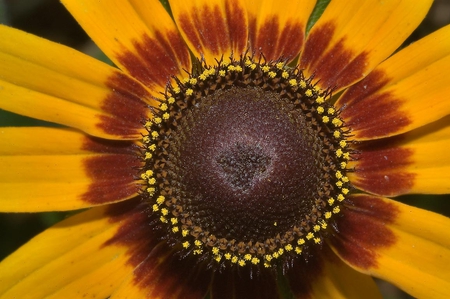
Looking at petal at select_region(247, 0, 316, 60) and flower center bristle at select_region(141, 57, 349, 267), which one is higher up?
petal at select_region(247, 0, 316, 60)

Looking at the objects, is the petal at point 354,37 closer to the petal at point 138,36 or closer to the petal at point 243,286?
the petal at point 138,36

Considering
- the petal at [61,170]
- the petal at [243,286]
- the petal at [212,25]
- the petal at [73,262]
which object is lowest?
the petal at [243,286]

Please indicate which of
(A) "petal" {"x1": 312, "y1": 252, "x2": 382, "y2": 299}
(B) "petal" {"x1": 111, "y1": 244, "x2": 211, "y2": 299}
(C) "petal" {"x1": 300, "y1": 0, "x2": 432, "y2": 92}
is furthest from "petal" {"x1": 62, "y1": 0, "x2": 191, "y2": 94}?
(A) "petal" {"x1": 312, "y1": 252, "x2": 382, "y2": 299}

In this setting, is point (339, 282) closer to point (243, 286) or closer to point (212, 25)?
point (243, 286)

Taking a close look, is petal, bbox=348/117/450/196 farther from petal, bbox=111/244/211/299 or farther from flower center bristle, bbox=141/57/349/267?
petal, bbox=111/244/211/299

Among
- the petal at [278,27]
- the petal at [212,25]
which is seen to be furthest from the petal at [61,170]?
the petal at [278,27]

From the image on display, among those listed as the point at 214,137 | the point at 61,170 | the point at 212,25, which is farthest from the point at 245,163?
the point at 61,170
